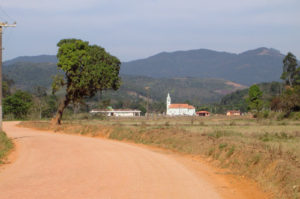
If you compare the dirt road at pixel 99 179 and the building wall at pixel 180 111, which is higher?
the building wall at pixel 180 111

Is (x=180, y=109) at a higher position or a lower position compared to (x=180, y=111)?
higher

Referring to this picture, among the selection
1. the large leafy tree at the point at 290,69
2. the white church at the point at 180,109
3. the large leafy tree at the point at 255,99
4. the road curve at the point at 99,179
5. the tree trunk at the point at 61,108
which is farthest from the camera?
the white church at the point at 180,109

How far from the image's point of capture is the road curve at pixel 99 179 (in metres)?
10.7

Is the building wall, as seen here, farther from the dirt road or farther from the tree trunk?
the dirt road

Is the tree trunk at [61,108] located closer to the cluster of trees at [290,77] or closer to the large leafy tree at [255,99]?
the cluster of trees at [290,77]

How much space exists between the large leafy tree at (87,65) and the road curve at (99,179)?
2542 cm

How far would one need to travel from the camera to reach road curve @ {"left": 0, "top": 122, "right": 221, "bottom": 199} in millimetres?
10727

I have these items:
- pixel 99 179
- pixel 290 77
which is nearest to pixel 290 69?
pixel 290 77

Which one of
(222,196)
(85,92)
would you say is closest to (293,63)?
(85,92)

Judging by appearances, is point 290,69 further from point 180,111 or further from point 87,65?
point 87,65

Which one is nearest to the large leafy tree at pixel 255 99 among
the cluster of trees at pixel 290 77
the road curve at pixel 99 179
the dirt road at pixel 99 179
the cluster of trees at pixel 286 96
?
the cluster of trees at pixel 286 96

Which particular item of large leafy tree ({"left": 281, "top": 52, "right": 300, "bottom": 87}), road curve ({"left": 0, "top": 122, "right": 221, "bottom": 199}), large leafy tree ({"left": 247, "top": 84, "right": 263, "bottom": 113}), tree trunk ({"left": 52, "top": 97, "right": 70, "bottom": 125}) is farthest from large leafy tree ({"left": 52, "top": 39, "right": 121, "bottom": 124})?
large leafy tree ({"left": 281, "top": 52, "right": 300, "bottom": 87})

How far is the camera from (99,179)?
12.8 metres

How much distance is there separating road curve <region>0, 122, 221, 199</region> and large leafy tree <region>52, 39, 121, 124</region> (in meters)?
25.4
